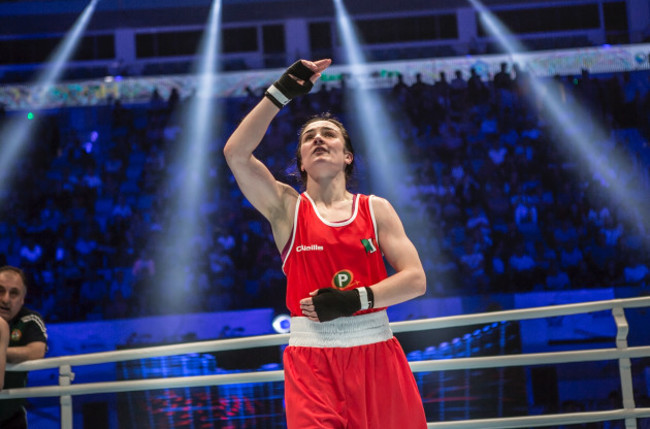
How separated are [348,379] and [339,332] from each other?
0.13 meters

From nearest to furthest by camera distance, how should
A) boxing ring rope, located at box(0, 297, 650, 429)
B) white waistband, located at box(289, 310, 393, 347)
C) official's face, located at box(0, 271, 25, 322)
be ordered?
white waistband, located at box(289, 310, 393, 347), boxing ring rope, located at box(0, 297, 650, 429), official's face, located at box(0, 271, 25, 322)

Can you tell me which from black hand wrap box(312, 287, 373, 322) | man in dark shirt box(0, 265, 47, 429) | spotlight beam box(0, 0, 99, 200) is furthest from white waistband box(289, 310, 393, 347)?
spotlight beam box(0, 0, 99, 200)

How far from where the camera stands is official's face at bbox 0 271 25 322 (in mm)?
3041

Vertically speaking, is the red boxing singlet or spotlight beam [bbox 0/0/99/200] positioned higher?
spotlight beam [bbox 0/0/99/200]

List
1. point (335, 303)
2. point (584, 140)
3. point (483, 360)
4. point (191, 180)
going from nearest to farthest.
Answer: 1. point (335, 303)
2. point (483, 360)
3. point (191, 180)
4. point (584, 140)

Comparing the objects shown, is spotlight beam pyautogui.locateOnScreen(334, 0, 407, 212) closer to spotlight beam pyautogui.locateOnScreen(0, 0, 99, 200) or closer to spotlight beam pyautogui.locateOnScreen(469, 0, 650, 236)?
spotlight beam pyautogui.locateOnScreen(469, 0, 650, 236)

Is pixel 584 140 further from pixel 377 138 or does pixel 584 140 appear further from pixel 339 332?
pixel 339 332

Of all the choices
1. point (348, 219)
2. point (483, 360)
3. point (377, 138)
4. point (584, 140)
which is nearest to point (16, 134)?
point (377, 138)

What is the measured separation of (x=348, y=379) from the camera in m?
1.74

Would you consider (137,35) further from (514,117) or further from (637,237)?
(637,237)

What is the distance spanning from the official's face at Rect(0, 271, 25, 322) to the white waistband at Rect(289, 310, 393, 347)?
181 cm

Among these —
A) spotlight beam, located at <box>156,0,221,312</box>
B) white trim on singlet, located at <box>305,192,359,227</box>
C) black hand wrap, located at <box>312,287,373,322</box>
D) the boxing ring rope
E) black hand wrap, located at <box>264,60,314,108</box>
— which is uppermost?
spotlight beam, located at <box>156,0,221,312</box>

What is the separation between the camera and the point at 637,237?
9.03m

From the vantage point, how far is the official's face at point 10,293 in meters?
3.04
